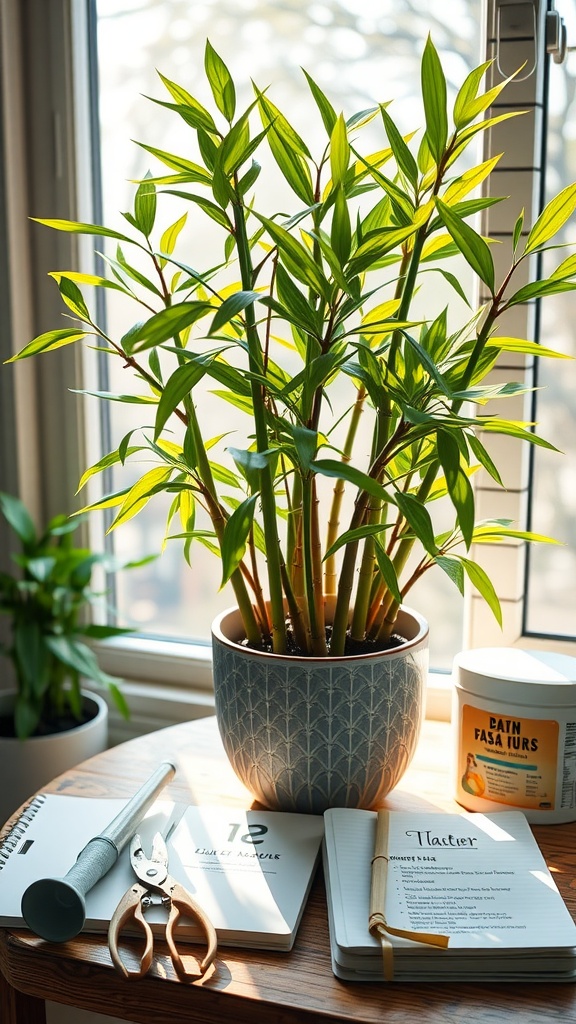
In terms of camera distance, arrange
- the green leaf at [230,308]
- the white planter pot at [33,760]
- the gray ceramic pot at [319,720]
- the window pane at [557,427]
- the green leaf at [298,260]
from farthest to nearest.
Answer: the white planter pot at [33,760] < the window pane at [557,427] < the gray ceramic pot at [319,720] < the green leaf at [298,260] < the green leaf at [230,308]

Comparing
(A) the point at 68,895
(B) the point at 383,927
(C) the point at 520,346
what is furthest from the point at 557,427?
(A) the point at 68,895

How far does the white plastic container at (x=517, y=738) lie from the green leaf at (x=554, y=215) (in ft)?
1.35

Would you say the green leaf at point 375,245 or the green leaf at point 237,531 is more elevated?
the green leaf at point 375,245

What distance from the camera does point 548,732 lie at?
92 centimetres

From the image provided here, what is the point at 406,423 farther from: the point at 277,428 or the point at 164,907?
the point at 164,907

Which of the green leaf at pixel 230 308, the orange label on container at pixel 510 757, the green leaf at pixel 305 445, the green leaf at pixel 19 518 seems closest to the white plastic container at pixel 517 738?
the orange label on container at pixel 510 757

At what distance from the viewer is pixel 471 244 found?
0.77 metres

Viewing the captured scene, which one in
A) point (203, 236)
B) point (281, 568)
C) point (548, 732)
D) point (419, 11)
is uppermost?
point (419, 11)

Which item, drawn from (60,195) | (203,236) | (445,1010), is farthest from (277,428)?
(60,195)

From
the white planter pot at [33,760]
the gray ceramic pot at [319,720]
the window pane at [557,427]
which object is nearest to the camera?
the gray ceramic pot at [319,720]

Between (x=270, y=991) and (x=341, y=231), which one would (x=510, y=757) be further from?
(x=341, y=231)

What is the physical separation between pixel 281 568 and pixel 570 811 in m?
0.38

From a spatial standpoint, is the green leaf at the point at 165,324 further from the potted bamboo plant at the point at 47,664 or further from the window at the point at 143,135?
the potted bamboo plant at the point at 47,664

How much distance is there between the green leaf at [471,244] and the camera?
0.76 metres
